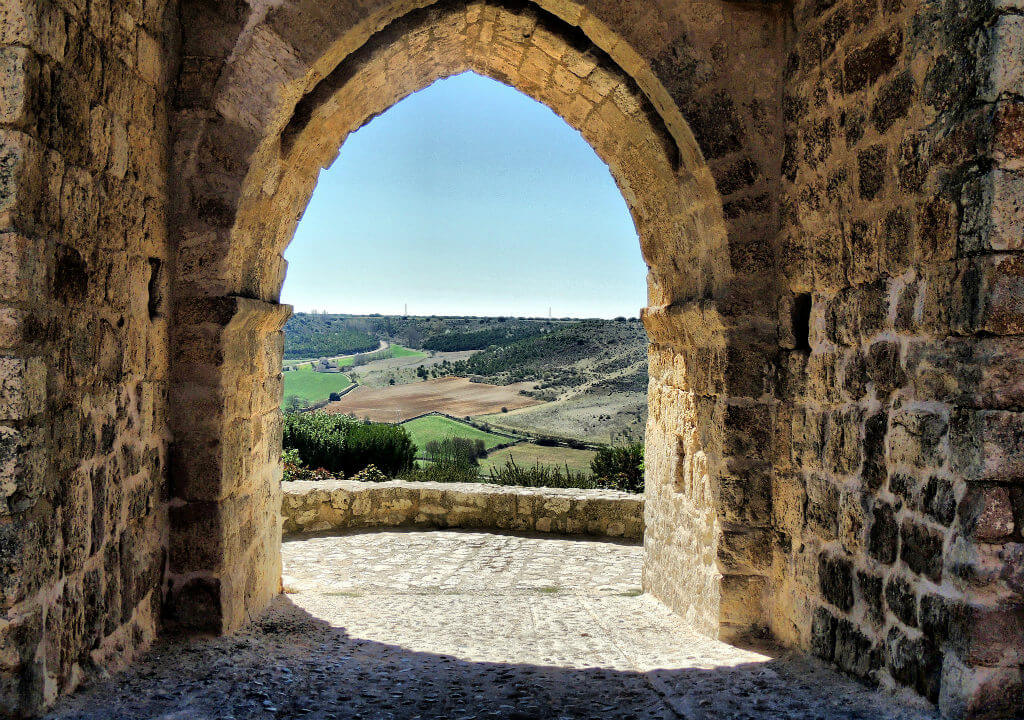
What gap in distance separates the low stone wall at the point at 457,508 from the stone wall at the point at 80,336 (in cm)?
355

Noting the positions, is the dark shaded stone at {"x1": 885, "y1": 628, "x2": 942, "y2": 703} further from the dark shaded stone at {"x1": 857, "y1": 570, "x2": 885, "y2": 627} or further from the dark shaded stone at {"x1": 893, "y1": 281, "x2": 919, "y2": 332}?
the dark shaded stone at {"x1": 893, "y1": 281, "x2": 919, "y2": 332}

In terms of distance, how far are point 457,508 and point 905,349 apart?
189 inches

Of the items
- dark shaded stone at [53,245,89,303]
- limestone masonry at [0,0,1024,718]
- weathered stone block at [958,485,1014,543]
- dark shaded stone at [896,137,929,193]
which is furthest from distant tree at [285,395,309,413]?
weathered stone block at [958,485,1014,543]

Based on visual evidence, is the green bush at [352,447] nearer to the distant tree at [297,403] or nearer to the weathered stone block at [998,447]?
the weathered stone block at [998,447]

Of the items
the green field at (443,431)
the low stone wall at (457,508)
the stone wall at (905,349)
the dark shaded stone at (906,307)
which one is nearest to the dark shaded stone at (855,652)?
the stone wall at (905,349)

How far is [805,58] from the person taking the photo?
3191mm

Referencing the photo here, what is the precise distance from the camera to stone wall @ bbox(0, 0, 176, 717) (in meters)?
2.03

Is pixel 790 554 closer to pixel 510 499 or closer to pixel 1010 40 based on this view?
pixel 1010 40

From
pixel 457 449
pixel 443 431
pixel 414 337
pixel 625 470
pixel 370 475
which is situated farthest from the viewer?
pixel 414 337

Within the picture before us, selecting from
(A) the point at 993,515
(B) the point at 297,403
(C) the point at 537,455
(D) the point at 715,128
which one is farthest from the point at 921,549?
(B) the point at 297,403

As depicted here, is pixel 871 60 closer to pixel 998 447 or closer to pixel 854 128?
pixel 854 128

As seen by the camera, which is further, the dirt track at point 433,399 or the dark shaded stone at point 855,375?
the dirt track at point 433,399

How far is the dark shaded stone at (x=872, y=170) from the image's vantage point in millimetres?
2645

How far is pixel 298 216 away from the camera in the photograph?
155 inches
